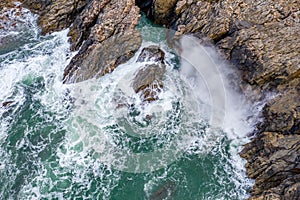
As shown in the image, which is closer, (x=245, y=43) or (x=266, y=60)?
(x=266, y=60)

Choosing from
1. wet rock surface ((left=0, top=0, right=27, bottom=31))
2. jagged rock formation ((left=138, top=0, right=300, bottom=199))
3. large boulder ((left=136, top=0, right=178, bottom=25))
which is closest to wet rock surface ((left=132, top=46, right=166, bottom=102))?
jagged rock formation ((left=138, top=0, right=300, bottom=199))

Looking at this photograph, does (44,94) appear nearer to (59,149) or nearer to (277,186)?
(59,149)

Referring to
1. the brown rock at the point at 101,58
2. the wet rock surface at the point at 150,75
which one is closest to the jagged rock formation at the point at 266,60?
the wet rock surface at the point at 150,75

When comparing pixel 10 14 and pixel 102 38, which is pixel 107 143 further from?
pixel 10 14

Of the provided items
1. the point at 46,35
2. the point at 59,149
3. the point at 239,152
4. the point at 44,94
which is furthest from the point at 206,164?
the point at 46,35

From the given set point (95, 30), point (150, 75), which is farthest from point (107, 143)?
point (95, 30)
